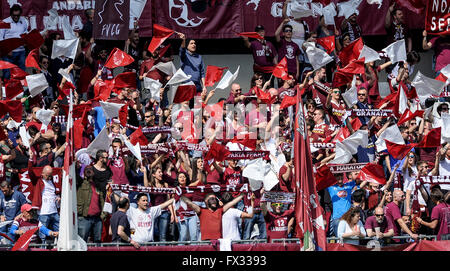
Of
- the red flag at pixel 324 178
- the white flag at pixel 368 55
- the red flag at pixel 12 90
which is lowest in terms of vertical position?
the red flag at pixel 324 178

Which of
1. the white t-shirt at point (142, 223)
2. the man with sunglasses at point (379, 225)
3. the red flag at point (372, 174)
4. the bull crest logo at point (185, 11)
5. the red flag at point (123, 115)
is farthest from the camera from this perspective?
the bull crest logo at point (185, 11)

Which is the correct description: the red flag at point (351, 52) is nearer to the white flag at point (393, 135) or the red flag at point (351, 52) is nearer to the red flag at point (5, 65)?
the white flag at point (393, 135)

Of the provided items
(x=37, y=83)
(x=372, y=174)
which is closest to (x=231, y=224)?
(x=372, y=174)

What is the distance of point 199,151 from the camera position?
43.0 feet

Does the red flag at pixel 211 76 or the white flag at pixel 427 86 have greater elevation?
the red flag at pixel 211 76

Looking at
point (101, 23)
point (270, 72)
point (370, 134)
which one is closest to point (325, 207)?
point (370, 134)

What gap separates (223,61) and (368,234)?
7.06m

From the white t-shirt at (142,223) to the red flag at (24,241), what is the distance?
1144 millimetres

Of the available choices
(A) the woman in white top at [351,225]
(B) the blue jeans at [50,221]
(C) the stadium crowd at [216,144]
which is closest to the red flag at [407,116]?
(C) the stadium crowd at [216,144]

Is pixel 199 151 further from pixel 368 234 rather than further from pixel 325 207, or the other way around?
pixel 368 234

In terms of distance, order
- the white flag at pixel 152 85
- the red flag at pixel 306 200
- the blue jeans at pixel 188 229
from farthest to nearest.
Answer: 1. the white flag at pixel 152 85
2. the blue jeans at pixel 188 229
3. the red flag at pixel 306 200

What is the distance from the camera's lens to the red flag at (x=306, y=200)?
8641 millimetres

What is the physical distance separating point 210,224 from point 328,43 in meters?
5.16

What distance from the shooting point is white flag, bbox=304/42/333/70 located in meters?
15.0
